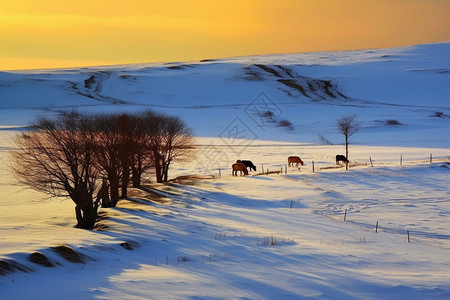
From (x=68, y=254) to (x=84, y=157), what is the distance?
1179cm

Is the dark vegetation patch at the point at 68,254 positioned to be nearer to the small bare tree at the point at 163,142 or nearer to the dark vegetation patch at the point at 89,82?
the small bare tree at the point at 163,142

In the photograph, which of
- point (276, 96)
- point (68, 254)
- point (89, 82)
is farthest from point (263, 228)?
point (89, 82)

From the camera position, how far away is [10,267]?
15188 millimetres

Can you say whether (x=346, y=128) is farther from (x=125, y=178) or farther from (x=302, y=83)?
(x=302, y=83)

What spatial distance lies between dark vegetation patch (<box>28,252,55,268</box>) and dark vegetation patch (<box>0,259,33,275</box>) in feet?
2.11

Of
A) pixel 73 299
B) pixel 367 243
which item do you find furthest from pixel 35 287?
pixel 367 243

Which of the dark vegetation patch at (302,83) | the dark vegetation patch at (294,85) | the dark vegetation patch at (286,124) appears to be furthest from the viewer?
the dark vegetation patch at (294,85)

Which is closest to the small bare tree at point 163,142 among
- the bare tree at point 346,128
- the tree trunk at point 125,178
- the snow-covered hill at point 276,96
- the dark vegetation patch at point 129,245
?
the tree trunk at point 125,178

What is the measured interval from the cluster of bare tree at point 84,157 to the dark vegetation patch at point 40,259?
9742mm

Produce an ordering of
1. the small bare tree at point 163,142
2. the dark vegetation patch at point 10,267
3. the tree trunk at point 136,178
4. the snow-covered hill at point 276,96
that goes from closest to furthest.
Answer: the dark vegetation patch at point 10,267 → the tree trunk at point 136,178 → the small bare tree at point 163,142 → the snow-covered hill at point 276,96

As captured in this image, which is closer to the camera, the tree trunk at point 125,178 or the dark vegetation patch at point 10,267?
the dark vegetation patch at point 10,267

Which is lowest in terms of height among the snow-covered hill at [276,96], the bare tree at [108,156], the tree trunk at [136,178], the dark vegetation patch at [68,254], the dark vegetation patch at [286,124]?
the dark vegetation patch at [68,254]

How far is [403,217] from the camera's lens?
30984 millimetres

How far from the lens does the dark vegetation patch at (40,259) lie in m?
16.3
